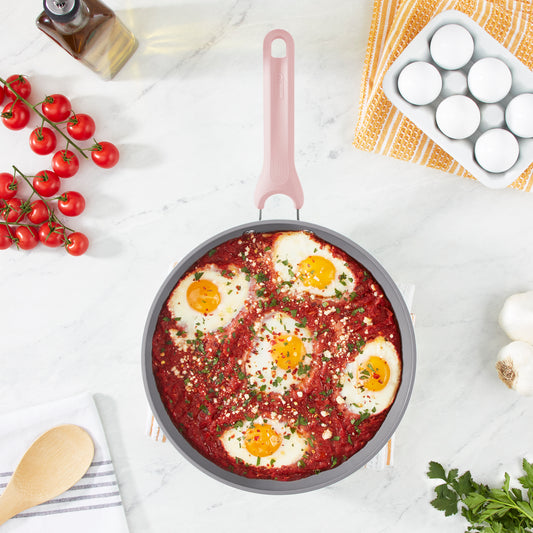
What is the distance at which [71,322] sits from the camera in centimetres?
275

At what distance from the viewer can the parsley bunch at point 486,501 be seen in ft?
8.10

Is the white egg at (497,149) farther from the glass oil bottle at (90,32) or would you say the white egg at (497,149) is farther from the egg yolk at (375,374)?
the glass oil bottle at (90,32)

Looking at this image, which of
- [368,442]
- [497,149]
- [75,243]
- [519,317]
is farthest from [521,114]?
[75,243]

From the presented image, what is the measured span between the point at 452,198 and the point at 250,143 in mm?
1079

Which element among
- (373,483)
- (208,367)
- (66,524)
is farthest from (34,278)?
(373,483)

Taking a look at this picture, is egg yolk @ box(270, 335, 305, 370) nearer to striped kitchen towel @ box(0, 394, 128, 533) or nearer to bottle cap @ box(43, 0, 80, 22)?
striped kitchen towel @ box(0, 394, 128, 533)

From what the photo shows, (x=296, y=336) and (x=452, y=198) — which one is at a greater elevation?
(x=452, y=198)

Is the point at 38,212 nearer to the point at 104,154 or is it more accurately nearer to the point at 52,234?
the point at 52,234

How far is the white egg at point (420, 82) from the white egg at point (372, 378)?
110 cm

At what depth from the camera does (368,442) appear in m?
2.43

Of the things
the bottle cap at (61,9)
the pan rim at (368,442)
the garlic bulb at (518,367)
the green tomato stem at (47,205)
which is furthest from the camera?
the green tomato stem at (47,205)

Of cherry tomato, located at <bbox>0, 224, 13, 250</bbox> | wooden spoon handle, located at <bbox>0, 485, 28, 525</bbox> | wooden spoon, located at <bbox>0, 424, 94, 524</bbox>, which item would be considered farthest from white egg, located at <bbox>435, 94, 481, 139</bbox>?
wooden spoon handle, located at <bbox>0, 485, 28, 525</bbox>

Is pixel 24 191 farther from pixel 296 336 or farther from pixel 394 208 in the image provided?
pixel 394 208

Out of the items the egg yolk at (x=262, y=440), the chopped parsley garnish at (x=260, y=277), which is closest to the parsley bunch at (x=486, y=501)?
the egg yolk at (x=262, y=440)
